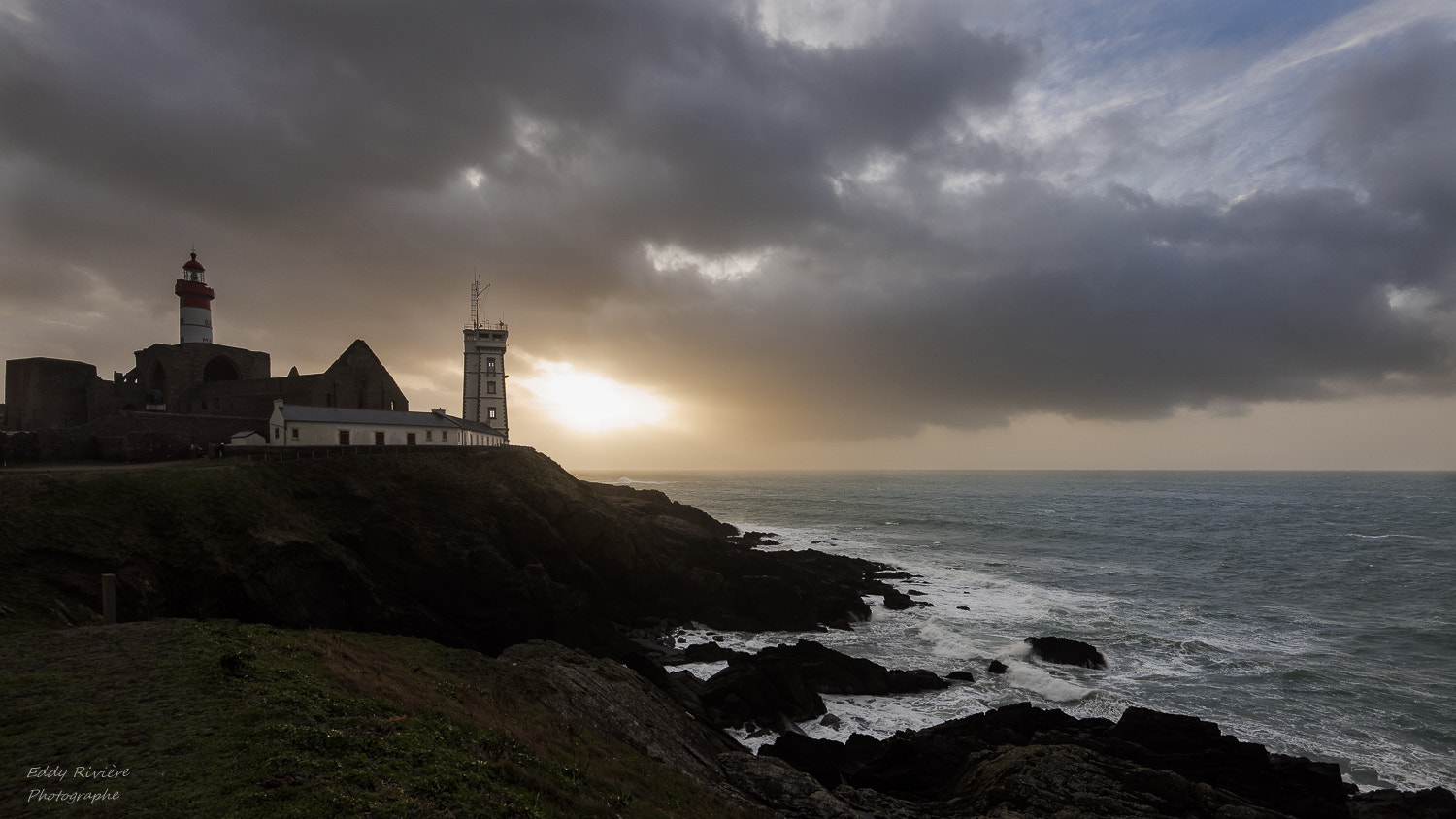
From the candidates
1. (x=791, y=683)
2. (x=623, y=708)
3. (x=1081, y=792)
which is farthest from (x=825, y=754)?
(x=1081, y=792)

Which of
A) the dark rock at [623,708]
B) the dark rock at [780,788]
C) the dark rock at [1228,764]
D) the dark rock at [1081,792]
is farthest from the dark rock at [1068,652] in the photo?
the dark rock at [780,788]

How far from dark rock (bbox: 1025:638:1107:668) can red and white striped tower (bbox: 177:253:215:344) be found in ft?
237

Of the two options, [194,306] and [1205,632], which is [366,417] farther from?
[1205,632]

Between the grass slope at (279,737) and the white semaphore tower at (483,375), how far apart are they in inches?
2070

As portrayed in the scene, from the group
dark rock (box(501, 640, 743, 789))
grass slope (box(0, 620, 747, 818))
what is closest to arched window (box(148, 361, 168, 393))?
grass slope (box(0, 620, 747, 818))

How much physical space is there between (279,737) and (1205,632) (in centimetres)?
4570

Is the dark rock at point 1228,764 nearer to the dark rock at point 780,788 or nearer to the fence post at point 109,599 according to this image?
the dark rock at point 780,788

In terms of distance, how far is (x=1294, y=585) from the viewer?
1973 inches

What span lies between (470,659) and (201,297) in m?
61.1

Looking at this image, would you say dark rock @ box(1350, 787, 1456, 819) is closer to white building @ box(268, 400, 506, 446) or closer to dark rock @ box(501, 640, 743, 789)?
dark rock @ box(501, 640, 743, 789)

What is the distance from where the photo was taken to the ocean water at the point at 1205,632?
995 inches

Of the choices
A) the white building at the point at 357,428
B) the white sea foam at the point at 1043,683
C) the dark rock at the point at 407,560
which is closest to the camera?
the dark rock at the point at 407,560

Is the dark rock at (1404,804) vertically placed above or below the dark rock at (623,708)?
below

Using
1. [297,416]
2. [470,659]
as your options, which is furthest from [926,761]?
[297,416]
